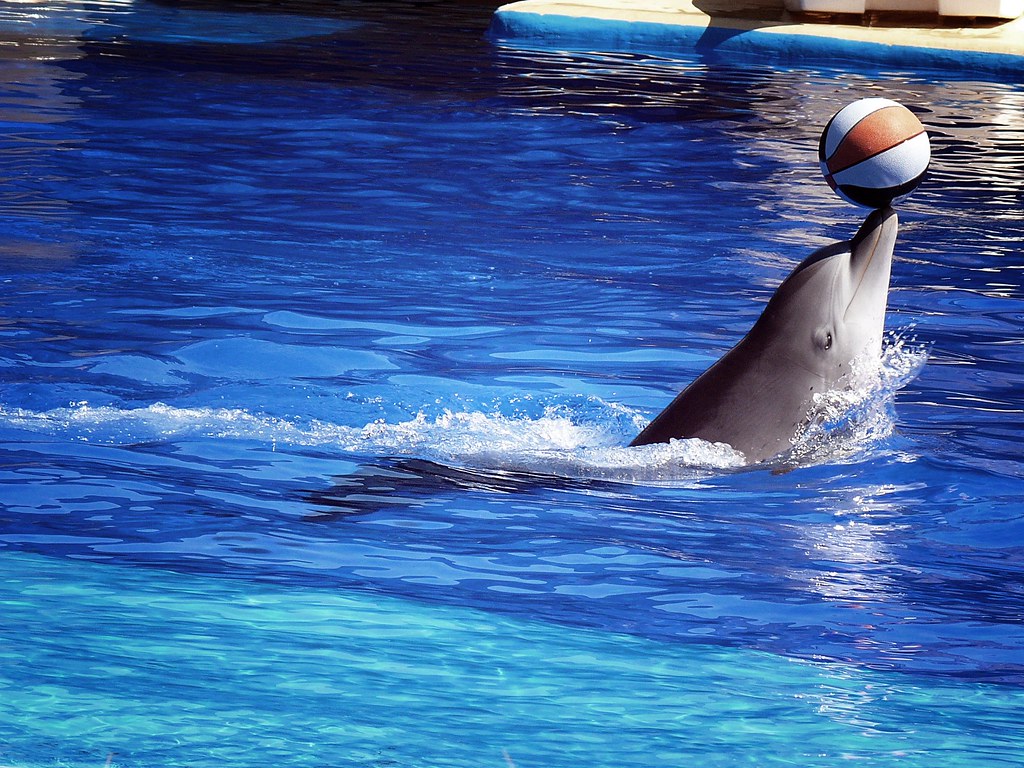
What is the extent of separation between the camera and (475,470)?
15.4 feet

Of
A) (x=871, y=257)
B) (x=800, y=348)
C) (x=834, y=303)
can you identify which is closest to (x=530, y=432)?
(x=800, y=348)

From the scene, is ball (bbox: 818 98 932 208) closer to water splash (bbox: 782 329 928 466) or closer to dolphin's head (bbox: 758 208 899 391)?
dolphin's head (bbox: 758 208 899 391)

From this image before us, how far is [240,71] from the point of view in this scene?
14.8 meters

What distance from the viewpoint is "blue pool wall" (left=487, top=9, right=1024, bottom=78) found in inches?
621

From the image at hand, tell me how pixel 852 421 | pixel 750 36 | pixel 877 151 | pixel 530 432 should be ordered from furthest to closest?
pixel 750 36 < pixel 530 432 < pixel 852 421 < pixel 877 151

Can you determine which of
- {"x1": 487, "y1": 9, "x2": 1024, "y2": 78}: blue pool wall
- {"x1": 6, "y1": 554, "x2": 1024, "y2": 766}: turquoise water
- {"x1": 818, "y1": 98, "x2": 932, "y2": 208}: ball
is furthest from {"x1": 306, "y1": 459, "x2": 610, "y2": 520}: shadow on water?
{"x1": 487, "y1": 9, "x2": 1024, "y2": 78}: blue pool wall

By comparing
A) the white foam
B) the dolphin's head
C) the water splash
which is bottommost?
the white foam

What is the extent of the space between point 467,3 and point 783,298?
19.4 m

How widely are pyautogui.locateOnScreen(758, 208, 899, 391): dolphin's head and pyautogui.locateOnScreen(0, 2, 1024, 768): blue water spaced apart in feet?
0.52

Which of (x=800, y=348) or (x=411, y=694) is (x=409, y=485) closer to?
(x=800, y=348)

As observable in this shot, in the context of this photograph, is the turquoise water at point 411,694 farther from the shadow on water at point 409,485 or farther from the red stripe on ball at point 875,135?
the red stripe on ball at point 875,135

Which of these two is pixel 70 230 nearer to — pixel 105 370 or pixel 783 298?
pixel 105 370

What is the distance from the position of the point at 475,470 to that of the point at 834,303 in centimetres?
121

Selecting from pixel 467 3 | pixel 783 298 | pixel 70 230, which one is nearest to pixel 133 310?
pixel 70 230
